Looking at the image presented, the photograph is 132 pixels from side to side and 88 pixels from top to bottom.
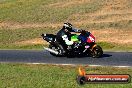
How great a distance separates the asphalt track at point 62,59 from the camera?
22.8m

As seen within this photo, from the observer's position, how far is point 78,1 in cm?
5231

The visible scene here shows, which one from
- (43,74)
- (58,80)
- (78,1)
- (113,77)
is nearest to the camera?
(113,77)

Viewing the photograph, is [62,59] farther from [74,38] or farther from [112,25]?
[112,25]

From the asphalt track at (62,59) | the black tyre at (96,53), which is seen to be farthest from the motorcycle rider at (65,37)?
the black tyre at (96,53)

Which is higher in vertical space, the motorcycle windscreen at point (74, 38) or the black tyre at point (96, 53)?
the motorcycle windscreen at point (74, 38)

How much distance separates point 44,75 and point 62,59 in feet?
17.6

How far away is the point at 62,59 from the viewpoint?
2414 centimetres

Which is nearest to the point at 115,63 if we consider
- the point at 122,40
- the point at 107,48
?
the point at 107,48

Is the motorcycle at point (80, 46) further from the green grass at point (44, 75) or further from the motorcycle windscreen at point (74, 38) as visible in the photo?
the green grass at point (44, 75)

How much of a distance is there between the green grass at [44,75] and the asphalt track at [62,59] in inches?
55.4

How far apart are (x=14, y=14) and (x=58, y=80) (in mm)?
32200

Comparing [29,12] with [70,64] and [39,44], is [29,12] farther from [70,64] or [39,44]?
[70,64]

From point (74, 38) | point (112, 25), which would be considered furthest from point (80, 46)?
point (112, 25)

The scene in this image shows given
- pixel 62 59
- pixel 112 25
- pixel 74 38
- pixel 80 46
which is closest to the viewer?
pixel 62 59
